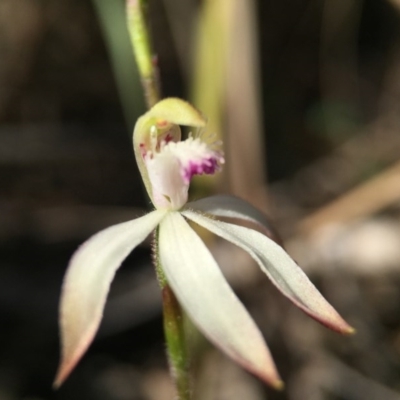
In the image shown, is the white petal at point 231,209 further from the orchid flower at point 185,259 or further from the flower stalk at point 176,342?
the flower stalk at point 176,342

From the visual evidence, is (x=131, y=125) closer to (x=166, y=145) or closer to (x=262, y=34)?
(x=262, y=34)

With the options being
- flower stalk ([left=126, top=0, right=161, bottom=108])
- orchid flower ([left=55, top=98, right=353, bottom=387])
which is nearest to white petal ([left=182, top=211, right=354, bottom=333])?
orchid flower ([left=55, top=98, right=353, bottom=387])

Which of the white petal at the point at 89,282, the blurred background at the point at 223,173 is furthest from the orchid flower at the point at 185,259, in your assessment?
the blurred background at the point at 223,173

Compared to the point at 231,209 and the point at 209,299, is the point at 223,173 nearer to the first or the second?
the point at 231,209

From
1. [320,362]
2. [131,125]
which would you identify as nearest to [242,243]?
[320,362]

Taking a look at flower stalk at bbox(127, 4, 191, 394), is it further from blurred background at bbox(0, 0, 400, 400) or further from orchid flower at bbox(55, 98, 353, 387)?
blurred background at bbox(0, 0, 400, 400)

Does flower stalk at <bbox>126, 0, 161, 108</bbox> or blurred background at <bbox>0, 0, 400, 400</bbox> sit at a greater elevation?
flower stalk at <bbox>126, 0, 161, 108</bbox>
